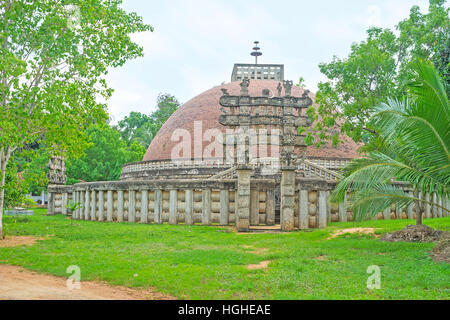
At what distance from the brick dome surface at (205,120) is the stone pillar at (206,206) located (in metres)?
17.7

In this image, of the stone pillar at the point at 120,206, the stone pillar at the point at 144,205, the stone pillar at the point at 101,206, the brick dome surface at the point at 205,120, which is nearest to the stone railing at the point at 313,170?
the stone pillar at the point at 144,205

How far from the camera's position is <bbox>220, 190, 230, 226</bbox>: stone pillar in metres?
13.0

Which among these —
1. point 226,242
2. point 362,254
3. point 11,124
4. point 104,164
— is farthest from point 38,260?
point 104,164

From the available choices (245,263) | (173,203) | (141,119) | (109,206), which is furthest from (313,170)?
(141,119)

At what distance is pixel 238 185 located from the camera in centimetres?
1225

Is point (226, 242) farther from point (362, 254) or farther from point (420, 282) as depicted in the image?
point (420, 282)

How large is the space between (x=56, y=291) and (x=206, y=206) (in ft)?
27.5

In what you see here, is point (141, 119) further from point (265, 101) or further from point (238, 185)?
point (238, 185)

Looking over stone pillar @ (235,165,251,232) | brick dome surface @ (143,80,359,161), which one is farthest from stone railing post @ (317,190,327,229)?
brick dome surface @ (143,80,359,161)

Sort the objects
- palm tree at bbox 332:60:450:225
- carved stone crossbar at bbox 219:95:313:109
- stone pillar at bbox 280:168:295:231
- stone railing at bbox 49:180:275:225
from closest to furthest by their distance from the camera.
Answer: palm tree at bbox 332:60:450:225 → stone pillar at bbox 280:168:295:231 → stone railing at bbox 49:180:275:225 → carved stone crossbar at bbox 219:95:313:109

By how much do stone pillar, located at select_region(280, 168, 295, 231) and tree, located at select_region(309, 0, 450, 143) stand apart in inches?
192

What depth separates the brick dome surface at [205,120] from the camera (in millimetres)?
31386

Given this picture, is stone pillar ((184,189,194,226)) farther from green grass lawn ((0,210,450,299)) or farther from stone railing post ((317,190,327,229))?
stone railing post ((317,190,327,229))
